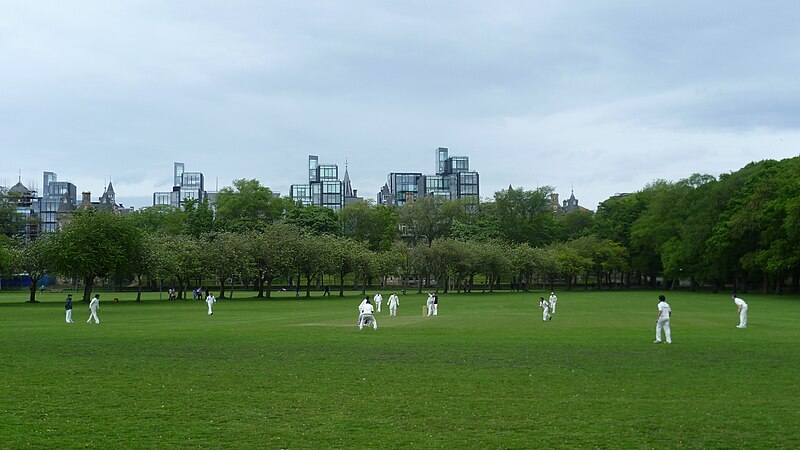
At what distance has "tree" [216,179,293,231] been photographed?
5074 inches

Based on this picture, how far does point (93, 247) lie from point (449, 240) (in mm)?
50336

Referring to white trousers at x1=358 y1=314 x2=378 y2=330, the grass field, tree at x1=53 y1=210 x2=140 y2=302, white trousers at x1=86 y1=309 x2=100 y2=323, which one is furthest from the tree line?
the grass field

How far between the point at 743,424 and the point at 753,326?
2570cm

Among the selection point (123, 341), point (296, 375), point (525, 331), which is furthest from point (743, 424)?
point (123, 341)

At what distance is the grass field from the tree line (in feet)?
157

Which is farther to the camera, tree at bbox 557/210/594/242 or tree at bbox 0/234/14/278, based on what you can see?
tree at bbox 557/210/594/242

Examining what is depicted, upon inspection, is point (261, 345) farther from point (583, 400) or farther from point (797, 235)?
point (797, 235)

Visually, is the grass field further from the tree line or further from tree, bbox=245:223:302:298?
tree, bbox=245:223:302:298

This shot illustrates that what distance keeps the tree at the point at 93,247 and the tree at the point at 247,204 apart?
48.3m

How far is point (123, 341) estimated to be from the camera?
29.5 m

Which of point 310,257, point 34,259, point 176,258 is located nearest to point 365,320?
point 176,258

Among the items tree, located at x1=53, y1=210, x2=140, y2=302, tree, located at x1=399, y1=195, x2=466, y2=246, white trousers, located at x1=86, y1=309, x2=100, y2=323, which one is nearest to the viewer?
white trousers, located at x1=86, y1=309, x2=100, y2=323

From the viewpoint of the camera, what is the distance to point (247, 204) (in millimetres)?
129625

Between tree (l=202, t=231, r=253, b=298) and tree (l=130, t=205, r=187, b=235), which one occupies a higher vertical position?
tree (l=130, t=205, r=187, b=235)
